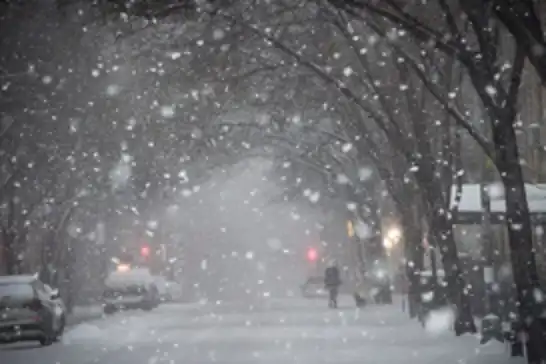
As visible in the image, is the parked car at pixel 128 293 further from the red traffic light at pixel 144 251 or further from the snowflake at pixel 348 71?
the red traffic light at pixel 144 251

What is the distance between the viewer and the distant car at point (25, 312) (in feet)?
94.6

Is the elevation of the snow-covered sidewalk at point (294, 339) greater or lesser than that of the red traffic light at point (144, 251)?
lesser

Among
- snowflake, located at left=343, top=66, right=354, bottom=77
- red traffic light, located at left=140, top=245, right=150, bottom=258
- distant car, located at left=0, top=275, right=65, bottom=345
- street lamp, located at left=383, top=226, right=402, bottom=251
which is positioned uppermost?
snowflake, located at left=343, top=66, right=354, bottom=77

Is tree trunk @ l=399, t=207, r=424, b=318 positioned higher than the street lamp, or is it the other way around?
the street lamp

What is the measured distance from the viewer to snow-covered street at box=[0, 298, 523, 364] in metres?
22.4

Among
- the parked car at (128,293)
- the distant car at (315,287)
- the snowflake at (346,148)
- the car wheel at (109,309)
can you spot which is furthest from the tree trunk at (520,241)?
the distant car at (315,287)

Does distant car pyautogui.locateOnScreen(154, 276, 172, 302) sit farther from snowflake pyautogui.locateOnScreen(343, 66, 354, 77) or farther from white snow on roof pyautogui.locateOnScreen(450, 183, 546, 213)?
snowflake pyautogui.locateOnScreen(343, 66, 354, 77)

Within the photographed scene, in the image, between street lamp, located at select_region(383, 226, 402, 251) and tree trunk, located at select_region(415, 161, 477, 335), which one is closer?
tree trunk, located at select_region(415, 161, 477, 335)

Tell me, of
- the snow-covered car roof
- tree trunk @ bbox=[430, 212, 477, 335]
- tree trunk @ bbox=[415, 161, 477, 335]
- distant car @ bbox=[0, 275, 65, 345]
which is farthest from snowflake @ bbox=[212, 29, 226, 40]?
the snow-covered car roof

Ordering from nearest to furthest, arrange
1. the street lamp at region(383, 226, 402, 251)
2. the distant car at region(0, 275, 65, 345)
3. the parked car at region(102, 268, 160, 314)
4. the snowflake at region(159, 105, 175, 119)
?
the distant car at region(0, 275, 65, 345) < the snowflake at region(159, 105, 175, 119) < the parked car at region(102, 268, 160, 314) < the street lamp at region(383, 226, 402, 251)

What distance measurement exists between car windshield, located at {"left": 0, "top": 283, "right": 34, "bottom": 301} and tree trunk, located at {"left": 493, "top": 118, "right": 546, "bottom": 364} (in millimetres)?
13469

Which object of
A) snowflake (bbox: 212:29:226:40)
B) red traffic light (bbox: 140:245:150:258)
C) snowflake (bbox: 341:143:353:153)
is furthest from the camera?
red traffic light (bbox: 140:245:150:258)

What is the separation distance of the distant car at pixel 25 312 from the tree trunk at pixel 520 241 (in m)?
13.0

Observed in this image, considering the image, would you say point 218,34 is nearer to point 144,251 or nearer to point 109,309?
point 109,309
